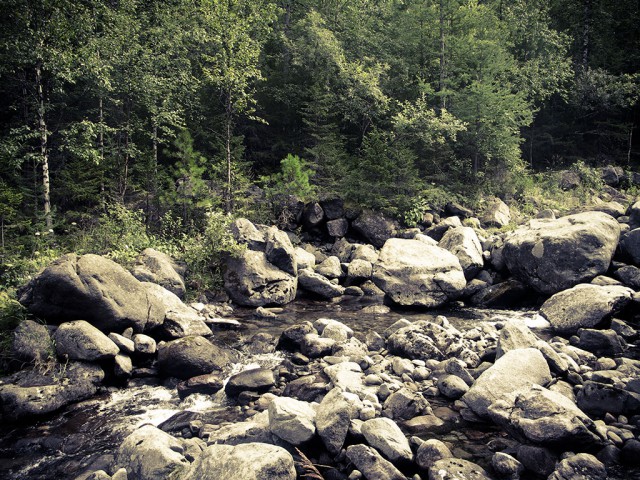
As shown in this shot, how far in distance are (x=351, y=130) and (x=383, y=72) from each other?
4601 mm

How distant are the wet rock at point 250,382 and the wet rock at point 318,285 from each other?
7.48 meters

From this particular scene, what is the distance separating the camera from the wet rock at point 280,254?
1603 cm

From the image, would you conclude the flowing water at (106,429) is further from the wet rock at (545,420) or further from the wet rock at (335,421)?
the wet rock at (335,421)

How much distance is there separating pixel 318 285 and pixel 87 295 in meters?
8.52

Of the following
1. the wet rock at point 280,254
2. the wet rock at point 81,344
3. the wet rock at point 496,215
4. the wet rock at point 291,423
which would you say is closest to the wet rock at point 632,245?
the wet rock at point 496,215

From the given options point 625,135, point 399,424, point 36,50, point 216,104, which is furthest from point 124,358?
point 625,135

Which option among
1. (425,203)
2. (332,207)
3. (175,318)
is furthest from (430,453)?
(425,203)

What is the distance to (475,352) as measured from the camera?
9820 millimetres

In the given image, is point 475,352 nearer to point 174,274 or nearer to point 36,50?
point 174,274

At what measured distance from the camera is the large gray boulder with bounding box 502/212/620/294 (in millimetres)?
13961

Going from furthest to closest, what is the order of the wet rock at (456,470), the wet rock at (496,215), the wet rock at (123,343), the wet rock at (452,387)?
the wet rock at (496,215) → the wet rock at (123,343) → the wet rock at (452,387) → the wet rock at (456,470)

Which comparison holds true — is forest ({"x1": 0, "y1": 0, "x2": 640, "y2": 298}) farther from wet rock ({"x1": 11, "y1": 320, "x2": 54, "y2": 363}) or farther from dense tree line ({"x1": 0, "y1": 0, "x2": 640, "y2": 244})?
wet rock ({"x1": 11, "y1": 320, "x2": 54, "y2": 363})

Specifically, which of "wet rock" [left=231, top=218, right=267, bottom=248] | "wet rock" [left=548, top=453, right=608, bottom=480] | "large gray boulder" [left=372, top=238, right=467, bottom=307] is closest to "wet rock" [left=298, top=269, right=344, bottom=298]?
"wet rock" [left=231, top=218, right=267, bottom=248]

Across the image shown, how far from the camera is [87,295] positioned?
9.80 metres
